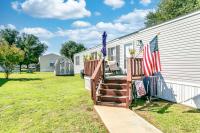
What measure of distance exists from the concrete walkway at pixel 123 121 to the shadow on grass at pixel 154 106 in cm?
78

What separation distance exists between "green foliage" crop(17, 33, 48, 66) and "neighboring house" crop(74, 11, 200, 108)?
164ft

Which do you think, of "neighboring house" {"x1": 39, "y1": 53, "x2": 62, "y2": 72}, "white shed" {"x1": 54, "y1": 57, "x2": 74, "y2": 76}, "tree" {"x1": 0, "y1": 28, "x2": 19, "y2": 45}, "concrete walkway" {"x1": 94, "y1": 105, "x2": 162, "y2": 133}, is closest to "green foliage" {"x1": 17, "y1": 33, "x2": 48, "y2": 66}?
"tree" {"x1": 0, "y1": 28, "x2": 19, "y2": 45}

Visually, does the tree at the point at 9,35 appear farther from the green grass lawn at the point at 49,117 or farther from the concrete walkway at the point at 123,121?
the concrete walkway at the point at 123,121

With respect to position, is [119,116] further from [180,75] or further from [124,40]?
[124,40]

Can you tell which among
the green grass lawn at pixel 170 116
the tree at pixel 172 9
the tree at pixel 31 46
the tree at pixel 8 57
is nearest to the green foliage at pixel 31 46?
the tree at pixel 31 46

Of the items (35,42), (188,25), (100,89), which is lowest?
(100,89)

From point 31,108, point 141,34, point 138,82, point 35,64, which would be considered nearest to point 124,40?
point 141,34

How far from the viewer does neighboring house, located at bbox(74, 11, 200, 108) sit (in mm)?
8656

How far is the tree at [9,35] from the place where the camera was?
6209 cm

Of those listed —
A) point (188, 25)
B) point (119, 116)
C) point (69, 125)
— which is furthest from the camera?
point (188, 25)

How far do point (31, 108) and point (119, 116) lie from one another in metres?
3.80

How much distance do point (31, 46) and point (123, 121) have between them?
56400mm

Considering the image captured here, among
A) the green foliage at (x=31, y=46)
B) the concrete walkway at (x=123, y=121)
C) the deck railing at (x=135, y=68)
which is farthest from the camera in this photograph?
the green foliage at (x=31, y=46)

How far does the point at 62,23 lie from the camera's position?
4400 cm
